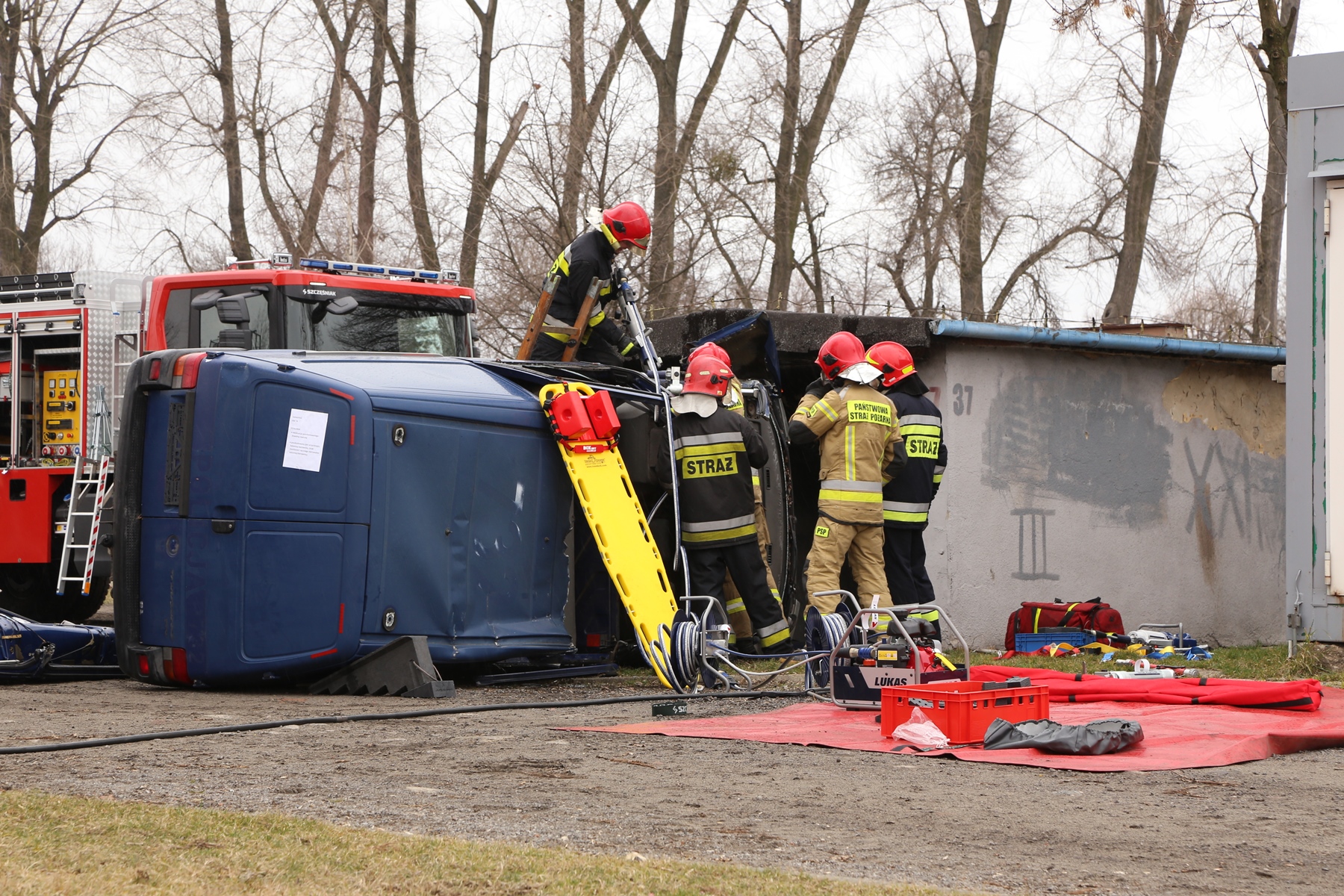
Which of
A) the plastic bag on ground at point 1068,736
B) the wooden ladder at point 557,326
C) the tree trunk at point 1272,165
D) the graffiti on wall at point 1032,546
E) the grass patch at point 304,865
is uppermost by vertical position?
the tree trunk at point 1272,165

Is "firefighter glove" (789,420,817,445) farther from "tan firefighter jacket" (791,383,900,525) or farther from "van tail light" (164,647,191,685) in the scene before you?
"van tail light" (164,647,191,685)

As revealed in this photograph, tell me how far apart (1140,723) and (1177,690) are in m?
1.02

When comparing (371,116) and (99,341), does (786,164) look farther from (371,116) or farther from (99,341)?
(99,341)

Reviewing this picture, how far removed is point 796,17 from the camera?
22.1m

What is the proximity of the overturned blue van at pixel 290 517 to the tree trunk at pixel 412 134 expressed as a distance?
46.3ft

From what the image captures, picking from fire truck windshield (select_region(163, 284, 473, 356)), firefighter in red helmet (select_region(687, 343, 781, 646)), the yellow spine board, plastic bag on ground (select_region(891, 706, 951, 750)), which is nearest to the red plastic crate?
plastic bag on ground (select_region(891, 706, 951, 750))

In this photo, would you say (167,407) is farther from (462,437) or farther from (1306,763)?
(1306,763)

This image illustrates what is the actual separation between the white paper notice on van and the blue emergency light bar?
99.4 inches

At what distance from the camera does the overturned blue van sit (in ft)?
24.7

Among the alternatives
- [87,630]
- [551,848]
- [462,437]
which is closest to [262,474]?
[462,437]

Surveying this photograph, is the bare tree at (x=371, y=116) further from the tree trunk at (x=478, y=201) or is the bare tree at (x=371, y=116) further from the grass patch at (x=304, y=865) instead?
the grass patch at (x=304, y=865)

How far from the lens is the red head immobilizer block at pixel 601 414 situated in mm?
8578

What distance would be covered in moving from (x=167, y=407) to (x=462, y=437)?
1591mm

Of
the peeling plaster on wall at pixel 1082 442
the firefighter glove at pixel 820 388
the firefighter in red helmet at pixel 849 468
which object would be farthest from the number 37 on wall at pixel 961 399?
the firefighter in red helmet at pixel 849 468
